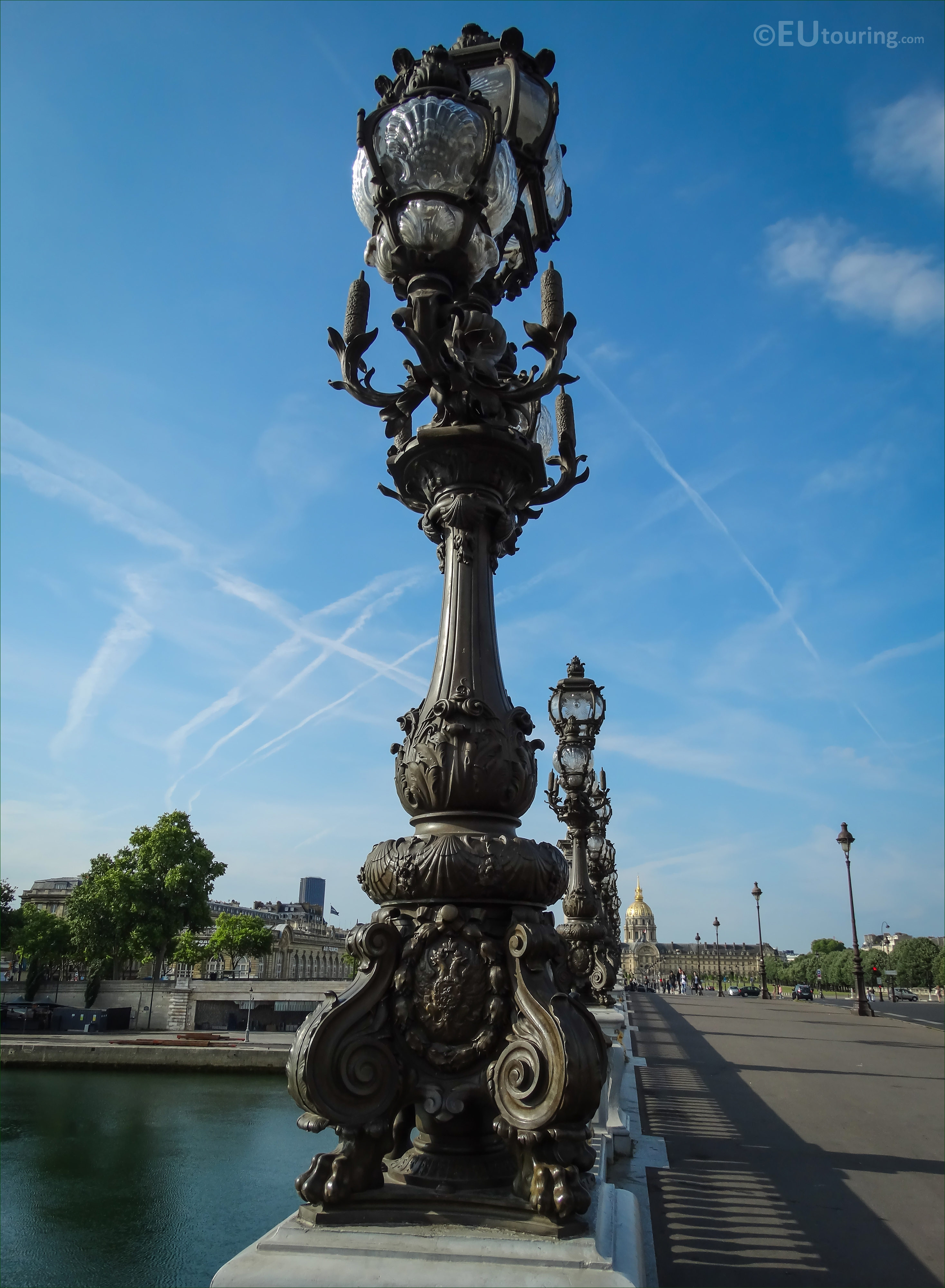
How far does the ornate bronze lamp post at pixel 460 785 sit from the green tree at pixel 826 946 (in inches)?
7036

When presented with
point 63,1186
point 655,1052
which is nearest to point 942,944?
point 655,1052

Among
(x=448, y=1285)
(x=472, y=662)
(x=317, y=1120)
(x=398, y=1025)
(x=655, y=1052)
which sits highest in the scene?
(x=472, y=662)

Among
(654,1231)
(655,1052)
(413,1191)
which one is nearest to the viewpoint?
(413,1191)

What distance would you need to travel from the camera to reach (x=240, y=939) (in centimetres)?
6469

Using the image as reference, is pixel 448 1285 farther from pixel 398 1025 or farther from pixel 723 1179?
pixel 723 1179

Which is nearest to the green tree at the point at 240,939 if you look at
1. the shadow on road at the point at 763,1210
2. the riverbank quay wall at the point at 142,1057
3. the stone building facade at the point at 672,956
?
the riverbank quay wall at the point at 142,1057

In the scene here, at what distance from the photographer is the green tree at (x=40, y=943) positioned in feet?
193

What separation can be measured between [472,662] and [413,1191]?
70.4 inches

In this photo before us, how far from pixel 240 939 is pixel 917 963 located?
71.2m

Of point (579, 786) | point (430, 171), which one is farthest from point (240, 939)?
point (430, 171)

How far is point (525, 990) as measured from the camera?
2641mm

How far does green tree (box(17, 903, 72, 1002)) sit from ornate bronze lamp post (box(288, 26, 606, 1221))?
6458 cm

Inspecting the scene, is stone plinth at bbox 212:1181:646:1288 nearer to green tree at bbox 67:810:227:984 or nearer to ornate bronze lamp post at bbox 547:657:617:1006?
ornate bronze lamp post at bbox 547:657:617:1006

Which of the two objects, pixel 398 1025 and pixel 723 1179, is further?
pixel 723 1179
